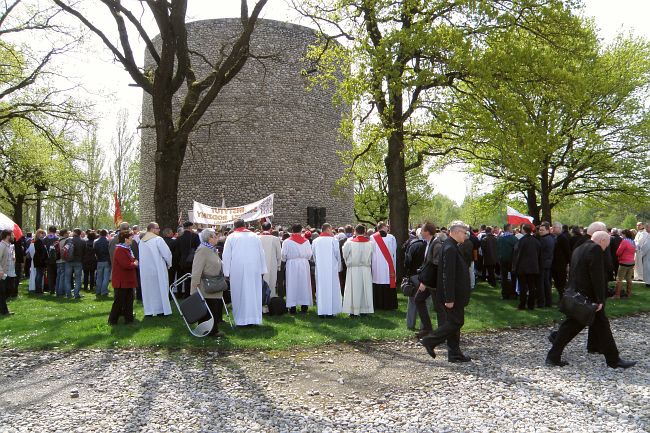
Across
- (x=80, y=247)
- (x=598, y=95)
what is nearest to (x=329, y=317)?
(x=80, y=247)

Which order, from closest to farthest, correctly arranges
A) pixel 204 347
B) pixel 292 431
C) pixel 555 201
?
1. pixel 292 431
2. pixel 204 347
3. pixel 555 201

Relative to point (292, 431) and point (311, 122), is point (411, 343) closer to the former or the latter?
point (292, 431)

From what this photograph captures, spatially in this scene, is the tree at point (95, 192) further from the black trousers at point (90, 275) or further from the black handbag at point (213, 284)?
the black handbag at point (213, 284)

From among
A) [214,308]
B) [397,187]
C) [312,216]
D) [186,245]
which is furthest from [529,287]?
[312,216]

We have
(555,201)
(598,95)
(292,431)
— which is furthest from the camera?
(555,201)

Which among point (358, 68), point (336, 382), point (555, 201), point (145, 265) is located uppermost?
point (358, 68)

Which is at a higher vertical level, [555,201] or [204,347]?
[555,201]

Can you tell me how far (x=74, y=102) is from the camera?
19328 mm

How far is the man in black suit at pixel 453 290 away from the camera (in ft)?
23.5

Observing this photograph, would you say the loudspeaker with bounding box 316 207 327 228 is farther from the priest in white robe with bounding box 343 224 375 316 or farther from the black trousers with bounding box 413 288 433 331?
the black trousers with bounding box 413 288 433 331

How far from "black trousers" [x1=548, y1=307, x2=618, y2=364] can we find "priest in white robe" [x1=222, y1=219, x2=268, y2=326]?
16.6 ft

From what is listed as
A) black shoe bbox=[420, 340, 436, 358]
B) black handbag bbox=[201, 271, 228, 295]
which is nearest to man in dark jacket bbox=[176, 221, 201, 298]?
black handbag bbox=[201, 271, 228, 295]

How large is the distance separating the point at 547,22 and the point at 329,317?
9644 millimetres

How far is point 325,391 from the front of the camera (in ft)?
20.2
